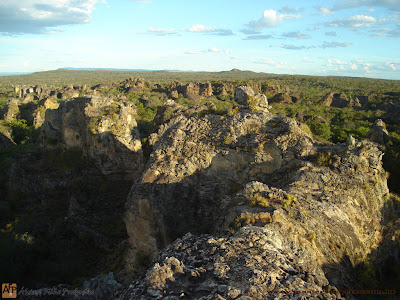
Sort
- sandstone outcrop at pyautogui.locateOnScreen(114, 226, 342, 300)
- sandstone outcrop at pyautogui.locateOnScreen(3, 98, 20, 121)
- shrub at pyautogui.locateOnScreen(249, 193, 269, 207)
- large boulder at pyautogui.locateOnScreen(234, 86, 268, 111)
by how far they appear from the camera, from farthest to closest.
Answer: sandstone outcrop at pyautogui.locateOnScreen(3, 98, 20, 121) < large boulder at pyautogui.locateOnScreen(234, 86, 268, 111) < shrub at pyautogui.locateOnScreen(249, 193, 269, 207) < sandstone outcrop at pyautogui.locateOnScreen(114, 226, 342, 300)

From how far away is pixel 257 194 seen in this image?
8258mm

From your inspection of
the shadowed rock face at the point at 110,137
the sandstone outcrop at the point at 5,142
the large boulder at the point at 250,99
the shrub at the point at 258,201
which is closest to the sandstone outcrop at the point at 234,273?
the shrub at the point at 258,201

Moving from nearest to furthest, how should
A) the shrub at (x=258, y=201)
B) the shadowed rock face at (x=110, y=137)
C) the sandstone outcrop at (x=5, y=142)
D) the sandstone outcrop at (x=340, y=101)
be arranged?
the shrub at (x=258, y=201)
the shadowed rock face at (x=110, y=137)
the sandstone outcrop at (x=5, y=142)
the sandstone outcrop at (x=340, y=101)

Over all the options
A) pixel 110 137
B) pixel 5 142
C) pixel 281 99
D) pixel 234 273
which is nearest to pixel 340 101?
pixel 281 99

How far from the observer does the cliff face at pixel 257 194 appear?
6.86 m

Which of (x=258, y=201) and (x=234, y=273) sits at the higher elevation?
(x=258, y=201)

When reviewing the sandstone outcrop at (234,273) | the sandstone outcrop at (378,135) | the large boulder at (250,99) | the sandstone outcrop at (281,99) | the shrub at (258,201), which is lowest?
the sandstone outcrop at (234,273)

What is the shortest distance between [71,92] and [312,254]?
260ft

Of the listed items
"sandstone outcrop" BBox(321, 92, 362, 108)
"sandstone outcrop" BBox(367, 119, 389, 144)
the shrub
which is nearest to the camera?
the shrub

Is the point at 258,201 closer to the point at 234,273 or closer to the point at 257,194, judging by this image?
the point at 257,194

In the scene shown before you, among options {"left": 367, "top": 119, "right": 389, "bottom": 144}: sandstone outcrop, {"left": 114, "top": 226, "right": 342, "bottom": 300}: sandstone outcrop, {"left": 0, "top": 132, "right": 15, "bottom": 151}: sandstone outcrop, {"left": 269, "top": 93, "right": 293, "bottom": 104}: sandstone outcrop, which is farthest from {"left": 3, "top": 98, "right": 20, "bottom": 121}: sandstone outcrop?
{"left": 114, "top": 226, "right": 342, "bottom": 300}: sandstone outcrop

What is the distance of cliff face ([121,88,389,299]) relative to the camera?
6.86 m

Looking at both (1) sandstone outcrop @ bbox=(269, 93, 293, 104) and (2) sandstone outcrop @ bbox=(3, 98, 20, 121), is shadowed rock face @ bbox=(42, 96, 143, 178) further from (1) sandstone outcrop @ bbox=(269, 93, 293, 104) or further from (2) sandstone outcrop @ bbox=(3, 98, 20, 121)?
(1) sandstone outcrop @ bbox=(269, 93, 293, 104)

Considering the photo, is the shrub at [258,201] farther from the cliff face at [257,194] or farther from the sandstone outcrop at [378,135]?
the sandstone outcrop at [378,135]
